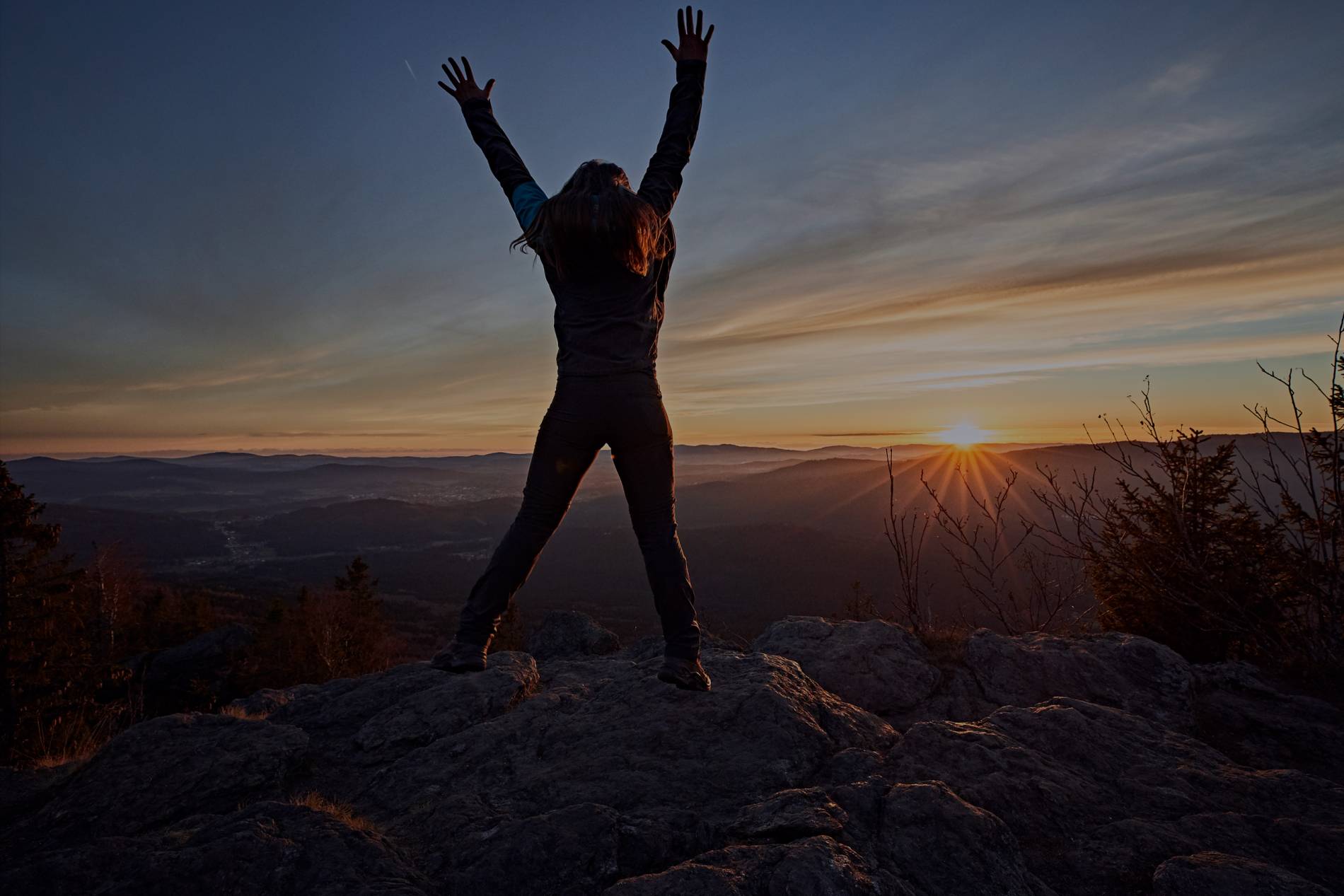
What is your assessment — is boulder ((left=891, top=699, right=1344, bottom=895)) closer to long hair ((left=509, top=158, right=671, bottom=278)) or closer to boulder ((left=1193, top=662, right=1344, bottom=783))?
boulder ((left=1193, top=662, right=1344, bottom=783))

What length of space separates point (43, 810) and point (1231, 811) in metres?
4.98

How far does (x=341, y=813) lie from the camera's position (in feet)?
7.26

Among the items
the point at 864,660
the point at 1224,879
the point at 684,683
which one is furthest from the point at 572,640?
the point at 1224,879

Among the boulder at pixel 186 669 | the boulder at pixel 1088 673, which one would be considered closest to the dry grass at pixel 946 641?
the boulder at pixel 1088 673

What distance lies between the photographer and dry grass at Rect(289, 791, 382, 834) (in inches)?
80.7

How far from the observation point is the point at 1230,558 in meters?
6.39

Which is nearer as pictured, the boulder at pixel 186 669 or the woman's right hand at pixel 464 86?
the woman's right hand at pixel 464 86

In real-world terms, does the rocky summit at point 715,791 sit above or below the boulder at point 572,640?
above

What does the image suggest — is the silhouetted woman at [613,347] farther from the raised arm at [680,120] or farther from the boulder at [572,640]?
the boulder at [572,640]

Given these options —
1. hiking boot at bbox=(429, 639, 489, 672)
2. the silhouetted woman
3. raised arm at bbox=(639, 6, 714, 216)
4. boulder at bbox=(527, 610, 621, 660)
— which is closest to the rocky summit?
hiking boot at bbox=(429, 639, 489, 672)

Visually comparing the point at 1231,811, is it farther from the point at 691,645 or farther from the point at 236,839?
the point at 236,839

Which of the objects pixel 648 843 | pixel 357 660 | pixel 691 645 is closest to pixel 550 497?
pixel 691 645

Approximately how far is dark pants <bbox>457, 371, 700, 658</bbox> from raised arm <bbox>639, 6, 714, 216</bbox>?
967 millimetres

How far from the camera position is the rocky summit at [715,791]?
178cm
